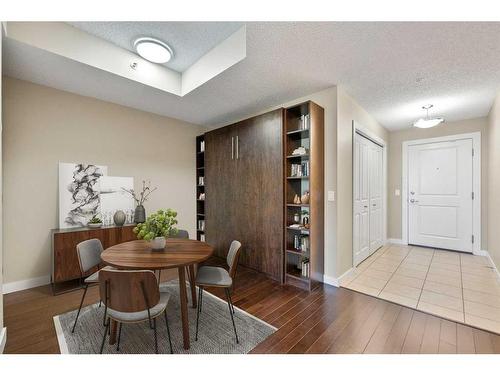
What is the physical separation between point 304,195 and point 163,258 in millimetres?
1872

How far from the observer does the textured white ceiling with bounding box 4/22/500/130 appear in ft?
6.07

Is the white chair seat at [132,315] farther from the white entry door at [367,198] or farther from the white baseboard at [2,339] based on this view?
the white entry door at [367,198]

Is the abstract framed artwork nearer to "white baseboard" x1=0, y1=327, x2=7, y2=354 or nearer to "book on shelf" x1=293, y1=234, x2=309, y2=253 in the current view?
"white baseboard" x1=0, y1=327, x2=7, y2=354

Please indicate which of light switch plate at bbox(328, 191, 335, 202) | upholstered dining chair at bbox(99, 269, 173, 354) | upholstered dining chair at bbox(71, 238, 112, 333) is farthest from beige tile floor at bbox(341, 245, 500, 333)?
upholstered dining chair at bbox(71, 238, 112, 333)

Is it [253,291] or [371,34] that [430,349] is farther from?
[371,34]

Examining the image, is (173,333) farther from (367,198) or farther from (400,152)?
(400,152)

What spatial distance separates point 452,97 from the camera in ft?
10.1

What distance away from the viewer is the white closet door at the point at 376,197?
3951 millimetres

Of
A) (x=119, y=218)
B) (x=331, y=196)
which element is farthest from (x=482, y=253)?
(x=119, y=218)

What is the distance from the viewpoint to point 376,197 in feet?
13.7

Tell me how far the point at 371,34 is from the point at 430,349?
2536 mm

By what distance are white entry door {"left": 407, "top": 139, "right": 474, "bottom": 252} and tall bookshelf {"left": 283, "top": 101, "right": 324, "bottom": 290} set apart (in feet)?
10.00

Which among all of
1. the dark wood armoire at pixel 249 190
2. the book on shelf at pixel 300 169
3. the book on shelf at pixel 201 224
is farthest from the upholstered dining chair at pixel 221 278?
the book on shelf at pixel 201 224
